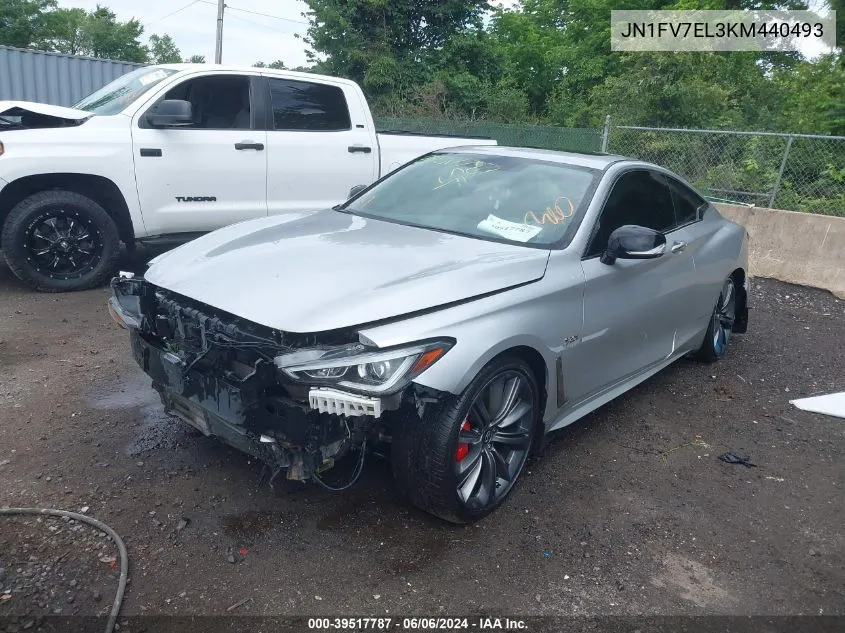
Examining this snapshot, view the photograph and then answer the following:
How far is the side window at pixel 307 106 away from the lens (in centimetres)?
693

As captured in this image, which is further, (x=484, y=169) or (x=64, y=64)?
(x=64, y=64)

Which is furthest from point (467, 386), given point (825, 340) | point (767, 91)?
Result: point (767, 91)

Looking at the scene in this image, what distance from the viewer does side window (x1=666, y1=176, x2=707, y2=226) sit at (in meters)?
4.95

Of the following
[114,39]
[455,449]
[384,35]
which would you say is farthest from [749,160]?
[114,39]

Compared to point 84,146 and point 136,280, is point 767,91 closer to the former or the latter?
point 84,146

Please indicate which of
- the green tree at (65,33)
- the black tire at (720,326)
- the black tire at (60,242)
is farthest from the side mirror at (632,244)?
the green tree at (65,33)

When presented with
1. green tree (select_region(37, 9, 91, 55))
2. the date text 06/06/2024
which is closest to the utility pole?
green tree (select_region(37, 9, 91, 55))

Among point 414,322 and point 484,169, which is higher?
point 484,169

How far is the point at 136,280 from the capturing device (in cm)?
346

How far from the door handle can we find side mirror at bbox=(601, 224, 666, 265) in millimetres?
4062

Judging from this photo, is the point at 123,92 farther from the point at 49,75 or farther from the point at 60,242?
the point at 49,75

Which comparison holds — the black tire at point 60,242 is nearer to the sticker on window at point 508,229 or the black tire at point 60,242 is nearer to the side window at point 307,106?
A: the side window at point 307,106

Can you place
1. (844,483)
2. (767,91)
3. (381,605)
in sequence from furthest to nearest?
1. (767,91)
2. (844,483)
3. (381,605)

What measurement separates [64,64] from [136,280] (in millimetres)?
13119
